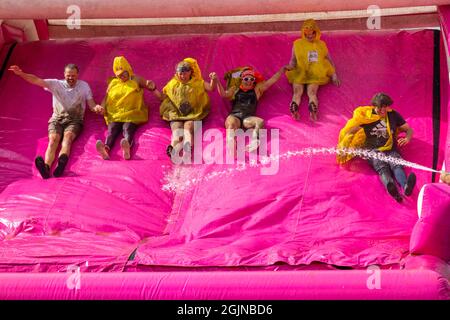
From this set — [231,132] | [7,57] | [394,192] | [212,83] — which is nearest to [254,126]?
[231,132]

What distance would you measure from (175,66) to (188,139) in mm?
865

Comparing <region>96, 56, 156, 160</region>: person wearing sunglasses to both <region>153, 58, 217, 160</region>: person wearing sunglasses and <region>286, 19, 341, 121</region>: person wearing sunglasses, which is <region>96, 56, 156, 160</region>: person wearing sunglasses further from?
<region>286, 19, 341, 121</region>: person wearing sunglasses

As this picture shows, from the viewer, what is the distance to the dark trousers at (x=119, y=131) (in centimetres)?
525

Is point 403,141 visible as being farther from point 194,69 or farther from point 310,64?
point 194,69

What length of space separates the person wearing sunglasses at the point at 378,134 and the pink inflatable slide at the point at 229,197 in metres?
0.09

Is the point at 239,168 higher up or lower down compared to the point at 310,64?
lower down

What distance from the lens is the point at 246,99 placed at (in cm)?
536

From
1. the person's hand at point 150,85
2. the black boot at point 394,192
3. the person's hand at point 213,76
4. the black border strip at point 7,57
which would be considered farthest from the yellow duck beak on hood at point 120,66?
the black boot at point 394,192

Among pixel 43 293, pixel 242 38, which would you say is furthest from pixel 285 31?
pixel 43 293

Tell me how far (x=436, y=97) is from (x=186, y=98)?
148 cm

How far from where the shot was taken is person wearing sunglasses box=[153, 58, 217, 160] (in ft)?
17.4

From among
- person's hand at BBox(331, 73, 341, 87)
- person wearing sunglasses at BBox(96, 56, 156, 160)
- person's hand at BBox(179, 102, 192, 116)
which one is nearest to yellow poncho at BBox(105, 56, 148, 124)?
person wearing sunglasses at BBox(96, 56, 156, 160)

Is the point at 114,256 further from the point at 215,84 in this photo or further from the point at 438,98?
the point at 438,98

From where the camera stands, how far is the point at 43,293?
12.6 feet
